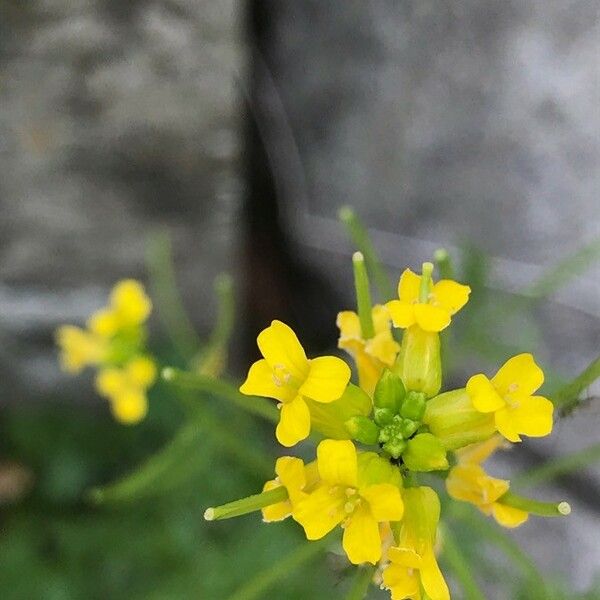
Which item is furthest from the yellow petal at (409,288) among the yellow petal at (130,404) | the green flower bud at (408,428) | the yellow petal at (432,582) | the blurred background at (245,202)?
the yellow petal at (130,404)

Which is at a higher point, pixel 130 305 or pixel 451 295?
pixel 451 295

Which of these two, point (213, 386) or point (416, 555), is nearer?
point (416, 555)


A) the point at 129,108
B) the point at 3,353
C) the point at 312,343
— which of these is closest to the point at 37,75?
the point at 129,108

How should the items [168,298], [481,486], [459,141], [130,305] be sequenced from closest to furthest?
1. [481,486]
2. [130,305]
3. [459,141]
4. [168,298]

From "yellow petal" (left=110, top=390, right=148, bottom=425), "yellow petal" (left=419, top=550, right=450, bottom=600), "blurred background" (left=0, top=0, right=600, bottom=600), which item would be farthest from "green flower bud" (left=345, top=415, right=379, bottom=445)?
"yellow petal" (left=110, top=390, right=148, bottom=425)

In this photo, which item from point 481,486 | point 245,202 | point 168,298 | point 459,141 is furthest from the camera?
point 245,202

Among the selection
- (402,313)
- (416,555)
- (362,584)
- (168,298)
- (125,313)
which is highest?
(402,313)

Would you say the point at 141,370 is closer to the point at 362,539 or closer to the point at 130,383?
the point at 130,383

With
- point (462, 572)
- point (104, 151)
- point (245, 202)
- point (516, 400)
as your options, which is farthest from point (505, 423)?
point (245, 202)
